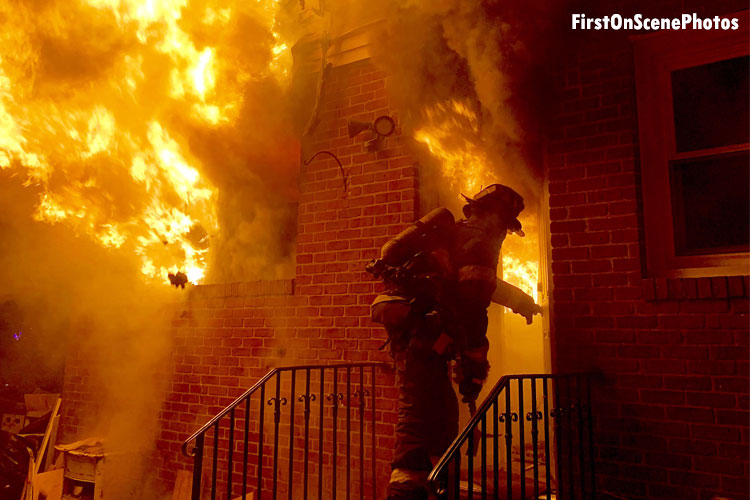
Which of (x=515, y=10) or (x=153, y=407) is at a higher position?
(x=515, y=10)

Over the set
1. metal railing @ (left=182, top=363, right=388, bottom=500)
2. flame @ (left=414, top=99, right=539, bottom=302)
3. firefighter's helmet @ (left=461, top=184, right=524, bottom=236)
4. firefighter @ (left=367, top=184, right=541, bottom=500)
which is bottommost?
metal railing @ (left=182, top=363, right=388, bottom=500)

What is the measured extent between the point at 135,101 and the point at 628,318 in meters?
5.41

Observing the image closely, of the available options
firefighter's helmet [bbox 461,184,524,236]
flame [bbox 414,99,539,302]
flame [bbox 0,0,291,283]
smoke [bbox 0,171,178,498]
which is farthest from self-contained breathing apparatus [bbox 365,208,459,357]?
smoke [bbox 0,171,178,498]

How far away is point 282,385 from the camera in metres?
4.75

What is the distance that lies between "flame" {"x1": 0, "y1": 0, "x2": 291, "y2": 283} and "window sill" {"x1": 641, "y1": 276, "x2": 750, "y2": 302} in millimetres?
4053

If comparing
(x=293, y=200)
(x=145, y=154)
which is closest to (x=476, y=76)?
(x=293, y=200)

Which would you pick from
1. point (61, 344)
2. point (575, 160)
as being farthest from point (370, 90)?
point (61, 344)

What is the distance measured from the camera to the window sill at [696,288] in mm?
3062

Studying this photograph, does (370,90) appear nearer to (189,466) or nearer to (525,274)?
(525,274)

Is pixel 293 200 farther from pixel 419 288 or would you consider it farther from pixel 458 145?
pixel 419 288

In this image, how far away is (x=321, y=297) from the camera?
4691 mm

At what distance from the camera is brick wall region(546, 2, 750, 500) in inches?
121

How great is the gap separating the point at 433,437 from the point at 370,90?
10.5 feet

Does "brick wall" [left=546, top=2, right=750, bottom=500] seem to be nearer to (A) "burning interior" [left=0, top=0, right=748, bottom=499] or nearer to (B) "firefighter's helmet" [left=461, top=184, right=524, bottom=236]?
(A) "burning interior" [left=0, top=0, right=748, bottom=499]
